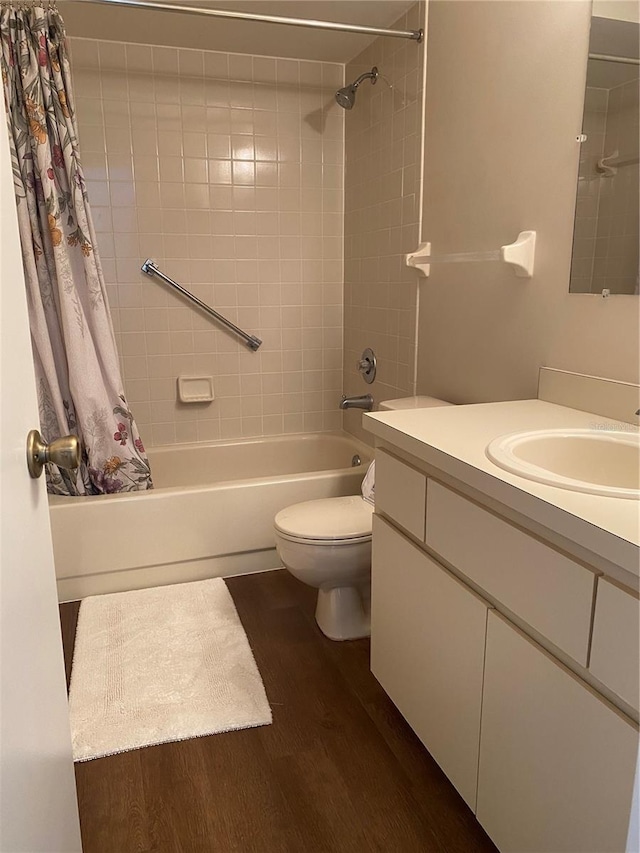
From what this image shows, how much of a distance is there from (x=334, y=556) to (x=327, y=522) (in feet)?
0.40

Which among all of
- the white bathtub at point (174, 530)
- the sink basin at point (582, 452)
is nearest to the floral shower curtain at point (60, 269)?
the white bathtub at point (174, 530)

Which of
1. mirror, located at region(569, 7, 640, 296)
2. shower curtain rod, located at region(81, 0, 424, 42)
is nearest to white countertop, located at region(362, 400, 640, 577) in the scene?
mirror, located at region(569, 7, 640, 296)

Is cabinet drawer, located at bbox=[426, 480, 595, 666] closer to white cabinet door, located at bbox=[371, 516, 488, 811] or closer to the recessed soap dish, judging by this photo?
white cabinet door, located at bbox=[371, 516, 488, 811]

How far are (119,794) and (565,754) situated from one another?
1.05 m

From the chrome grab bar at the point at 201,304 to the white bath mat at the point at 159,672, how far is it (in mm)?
1217

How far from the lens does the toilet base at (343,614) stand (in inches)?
82.0

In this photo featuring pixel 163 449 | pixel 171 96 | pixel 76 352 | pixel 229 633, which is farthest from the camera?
pixel 163 449

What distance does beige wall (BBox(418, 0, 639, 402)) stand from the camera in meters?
1.57

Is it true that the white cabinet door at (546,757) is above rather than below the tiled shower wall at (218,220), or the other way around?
below

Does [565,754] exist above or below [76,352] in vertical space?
below

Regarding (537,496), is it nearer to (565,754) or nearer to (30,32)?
(565,754)

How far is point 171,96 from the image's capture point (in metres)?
2.72

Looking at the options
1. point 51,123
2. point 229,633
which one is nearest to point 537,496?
point 229,633

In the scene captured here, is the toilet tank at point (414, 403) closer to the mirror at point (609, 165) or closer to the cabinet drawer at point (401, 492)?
the cabinet drawer at point (401, 492)
